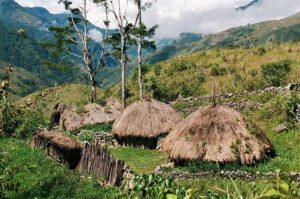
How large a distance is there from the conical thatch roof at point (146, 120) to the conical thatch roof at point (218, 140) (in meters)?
5.72

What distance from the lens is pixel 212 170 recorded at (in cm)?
1853

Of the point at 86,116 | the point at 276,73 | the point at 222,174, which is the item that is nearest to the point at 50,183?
the point at 222,174

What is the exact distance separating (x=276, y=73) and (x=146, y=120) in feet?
36.3

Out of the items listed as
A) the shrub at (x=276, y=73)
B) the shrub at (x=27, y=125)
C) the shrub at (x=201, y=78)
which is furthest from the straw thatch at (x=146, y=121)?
the shrub at (x=201, y=78)

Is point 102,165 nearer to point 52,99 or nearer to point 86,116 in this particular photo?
point 86,116

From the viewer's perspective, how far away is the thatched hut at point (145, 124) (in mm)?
27375

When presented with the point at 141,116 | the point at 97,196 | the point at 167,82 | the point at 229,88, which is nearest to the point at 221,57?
the point at 167,82

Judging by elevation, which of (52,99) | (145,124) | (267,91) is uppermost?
(52,99)

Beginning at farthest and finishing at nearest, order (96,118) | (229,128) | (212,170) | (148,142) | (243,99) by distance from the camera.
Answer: (96,118), (243,99), (148,142), (229,128), (212,170)

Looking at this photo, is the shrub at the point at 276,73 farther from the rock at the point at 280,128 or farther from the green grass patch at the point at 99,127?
the green grass patch at the point at 99,127

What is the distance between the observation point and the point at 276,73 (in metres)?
33.7

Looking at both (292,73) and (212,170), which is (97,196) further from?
(292,73)

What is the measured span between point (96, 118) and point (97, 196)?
63.4ft

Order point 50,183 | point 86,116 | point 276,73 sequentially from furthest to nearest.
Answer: point 86,116 < point 276,73 < point 50,183
